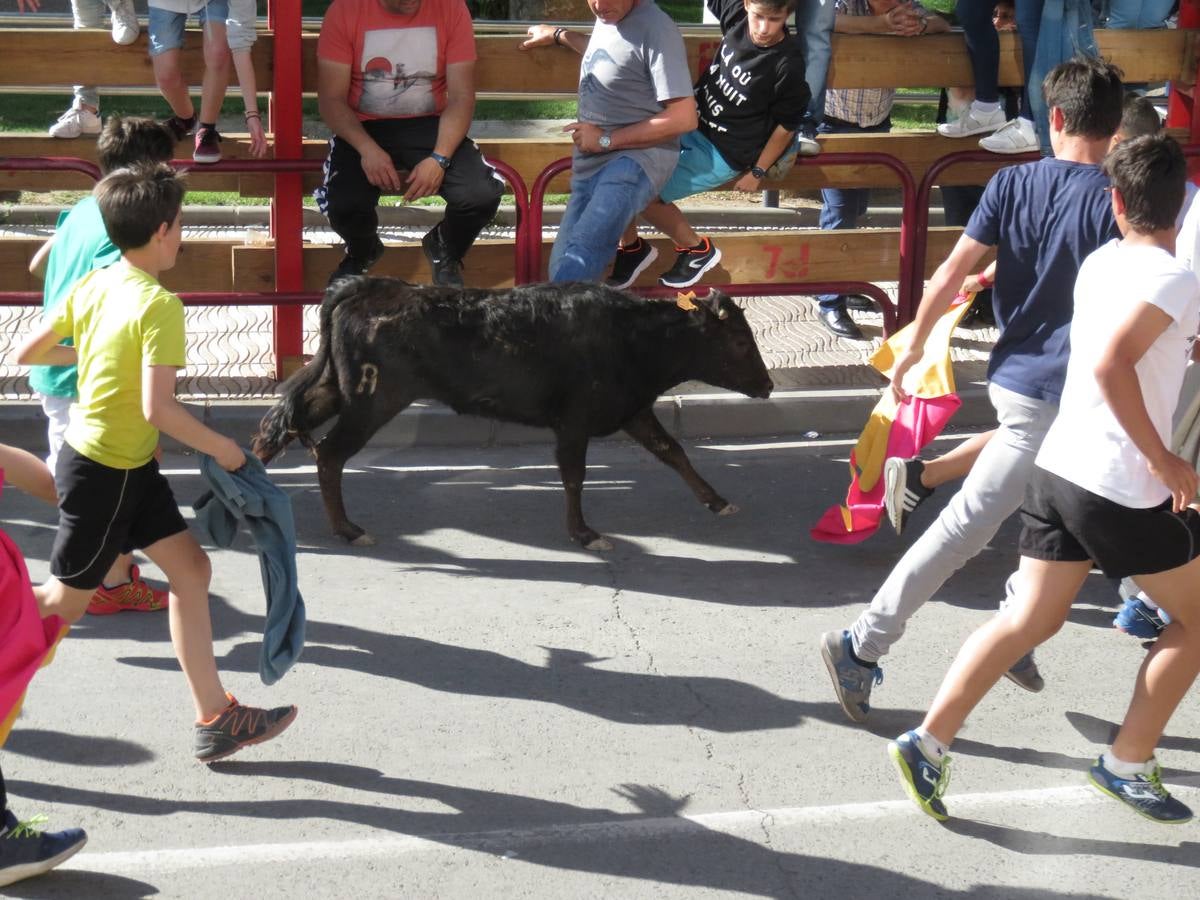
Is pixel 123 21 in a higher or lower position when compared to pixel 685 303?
higher

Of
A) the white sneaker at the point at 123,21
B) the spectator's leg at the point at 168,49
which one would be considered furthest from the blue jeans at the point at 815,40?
the white sneaker at the point at 123,21

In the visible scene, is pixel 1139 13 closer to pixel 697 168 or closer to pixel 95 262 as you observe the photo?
pixel 697 168

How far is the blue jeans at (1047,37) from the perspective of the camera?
8.09 meters

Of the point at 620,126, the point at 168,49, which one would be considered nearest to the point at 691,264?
the point at 620,126

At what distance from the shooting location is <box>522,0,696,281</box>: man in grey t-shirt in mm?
7082

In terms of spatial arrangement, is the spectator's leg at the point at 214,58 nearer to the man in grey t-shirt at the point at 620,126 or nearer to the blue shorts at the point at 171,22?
the blue shorts at the point at 171,22

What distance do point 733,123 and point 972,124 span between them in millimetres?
1843

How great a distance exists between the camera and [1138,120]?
5.46 m

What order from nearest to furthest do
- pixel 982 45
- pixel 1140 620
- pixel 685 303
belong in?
pixel 1140 620 → pixel 685 303 → pixel 982 45

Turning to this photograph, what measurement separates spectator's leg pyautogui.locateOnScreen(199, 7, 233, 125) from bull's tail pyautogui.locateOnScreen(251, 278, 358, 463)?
1721 mm

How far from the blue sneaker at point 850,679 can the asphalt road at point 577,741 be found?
96 millimetres

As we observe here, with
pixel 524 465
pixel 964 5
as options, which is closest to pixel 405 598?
pixel 524 465

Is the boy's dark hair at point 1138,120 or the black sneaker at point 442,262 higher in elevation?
the boy's dark hair at point 1138,120

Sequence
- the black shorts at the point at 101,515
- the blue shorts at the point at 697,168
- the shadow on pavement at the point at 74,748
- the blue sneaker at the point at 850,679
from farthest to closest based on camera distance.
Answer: the blue shorts at the point at 697,168, the blue sneaker at the point at 850,679, the shadow on pavement at the point at 74,748, the black shorts at the point at 101,515
